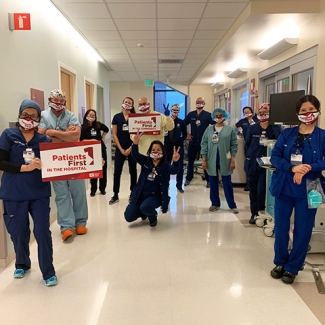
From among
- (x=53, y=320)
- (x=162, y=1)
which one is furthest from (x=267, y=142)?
(x=53, y=320)

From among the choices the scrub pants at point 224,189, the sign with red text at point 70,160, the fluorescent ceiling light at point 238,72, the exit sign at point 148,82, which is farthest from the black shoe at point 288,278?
the exit sign at point 148,82

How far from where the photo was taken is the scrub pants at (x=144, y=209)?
145 inches

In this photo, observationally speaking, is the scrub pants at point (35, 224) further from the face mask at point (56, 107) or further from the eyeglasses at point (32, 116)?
the face mask at point (56, 107)

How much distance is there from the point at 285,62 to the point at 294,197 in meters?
3.45

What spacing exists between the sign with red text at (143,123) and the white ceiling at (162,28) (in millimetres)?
1454

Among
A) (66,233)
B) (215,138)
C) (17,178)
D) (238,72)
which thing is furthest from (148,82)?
(17,178)

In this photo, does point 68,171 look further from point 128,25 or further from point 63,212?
point 128,25

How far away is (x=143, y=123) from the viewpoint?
3.92 meters

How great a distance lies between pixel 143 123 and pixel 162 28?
2096 millimetres

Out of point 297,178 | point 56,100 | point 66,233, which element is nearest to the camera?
point 297,178

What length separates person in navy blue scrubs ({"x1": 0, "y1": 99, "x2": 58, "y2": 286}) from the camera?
7.54ft

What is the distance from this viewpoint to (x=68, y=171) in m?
2.42

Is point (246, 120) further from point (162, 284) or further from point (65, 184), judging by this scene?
point (162, 284)

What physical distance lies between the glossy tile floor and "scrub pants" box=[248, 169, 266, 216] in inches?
10.4
